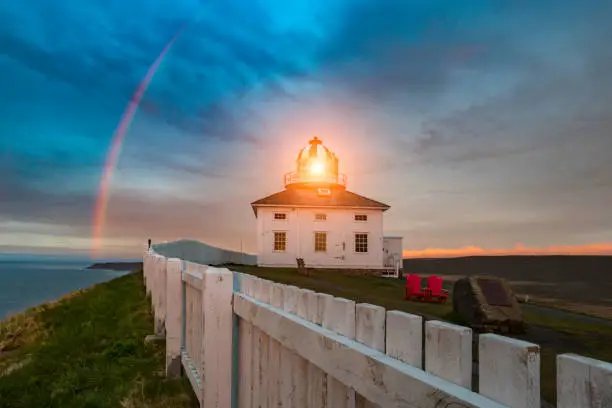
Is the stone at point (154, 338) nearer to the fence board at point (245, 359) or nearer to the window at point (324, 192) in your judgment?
the fence board at point (245, 359)

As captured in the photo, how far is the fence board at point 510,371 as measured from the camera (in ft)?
4.81

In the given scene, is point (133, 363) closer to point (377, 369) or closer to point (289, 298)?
point (289, 298)

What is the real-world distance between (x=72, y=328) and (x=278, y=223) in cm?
3028

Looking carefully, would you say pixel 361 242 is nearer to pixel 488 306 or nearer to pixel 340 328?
pixel 488 306

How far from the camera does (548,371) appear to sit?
8.21m

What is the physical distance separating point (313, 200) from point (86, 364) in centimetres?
3436

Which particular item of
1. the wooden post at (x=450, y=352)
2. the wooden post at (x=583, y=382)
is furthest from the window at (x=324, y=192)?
the wooden post at (x=583, y=382)

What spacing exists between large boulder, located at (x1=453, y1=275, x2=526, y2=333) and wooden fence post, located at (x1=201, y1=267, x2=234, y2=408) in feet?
33.2

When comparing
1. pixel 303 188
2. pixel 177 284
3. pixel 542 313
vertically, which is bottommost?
pixel 542 313

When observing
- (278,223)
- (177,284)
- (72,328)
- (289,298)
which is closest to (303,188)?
(278,223)

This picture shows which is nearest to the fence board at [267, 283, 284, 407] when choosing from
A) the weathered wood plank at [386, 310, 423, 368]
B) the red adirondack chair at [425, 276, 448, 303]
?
the weathered wood plank at [386, 310, 423, 368]

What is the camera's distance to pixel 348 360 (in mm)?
Result: 2307

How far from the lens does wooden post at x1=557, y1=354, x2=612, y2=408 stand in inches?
49.8

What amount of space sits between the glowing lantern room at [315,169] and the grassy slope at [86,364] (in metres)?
32.1
